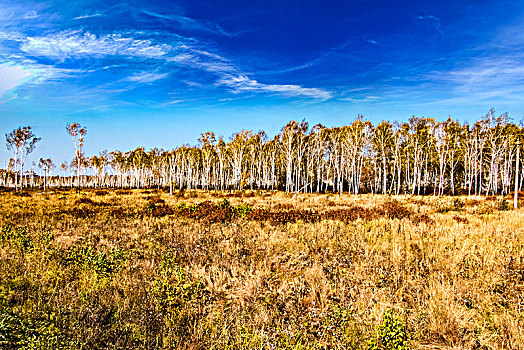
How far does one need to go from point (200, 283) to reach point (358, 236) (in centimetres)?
514

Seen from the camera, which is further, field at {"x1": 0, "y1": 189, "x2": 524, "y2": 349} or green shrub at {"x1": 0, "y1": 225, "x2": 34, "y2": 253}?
green shrub at {"x1": 0, "y1": 225, "x2": 34, "y2": 253}

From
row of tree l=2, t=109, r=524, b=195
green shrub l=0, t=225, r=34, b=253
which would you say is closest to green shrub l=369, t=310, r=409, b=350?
green shrub l=0, t=225, r=34, b=253

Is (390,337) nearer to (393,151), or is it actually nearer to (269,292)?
(269,292)

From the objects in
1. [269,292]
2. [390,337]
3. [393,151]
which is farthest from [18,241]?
[393,151]

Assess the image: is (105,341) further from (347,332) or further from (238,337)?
(347,332)

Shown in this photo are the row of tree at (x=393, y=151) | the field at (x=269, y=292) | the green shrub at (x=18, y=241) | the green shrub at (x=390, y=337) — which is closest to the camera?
the green shrub at (x=390, y=337)

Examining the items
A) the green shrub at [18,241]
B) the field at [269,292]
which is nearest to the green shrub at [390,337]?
the field at [269,292]

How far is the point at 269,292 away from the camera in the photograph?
15.2ft

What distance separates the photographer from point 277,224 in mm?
10789

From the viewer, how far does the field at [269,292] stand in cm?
339

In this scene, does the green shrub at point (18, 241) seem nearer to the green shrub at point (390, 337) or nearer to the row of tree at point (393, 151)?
the green shrub at point (390, 337)

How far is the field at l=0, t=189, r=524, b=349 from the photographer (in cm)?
339

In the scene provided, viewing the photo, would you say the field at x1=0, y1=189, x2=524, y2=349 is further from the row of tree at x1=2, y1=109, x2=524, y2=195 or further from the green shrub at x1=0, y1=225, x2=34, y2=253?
the row of tree at x1=2, y1=109, x2=524, y2=195

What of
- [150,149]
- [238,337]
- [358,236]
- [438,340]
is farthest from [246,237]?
[150,149]
